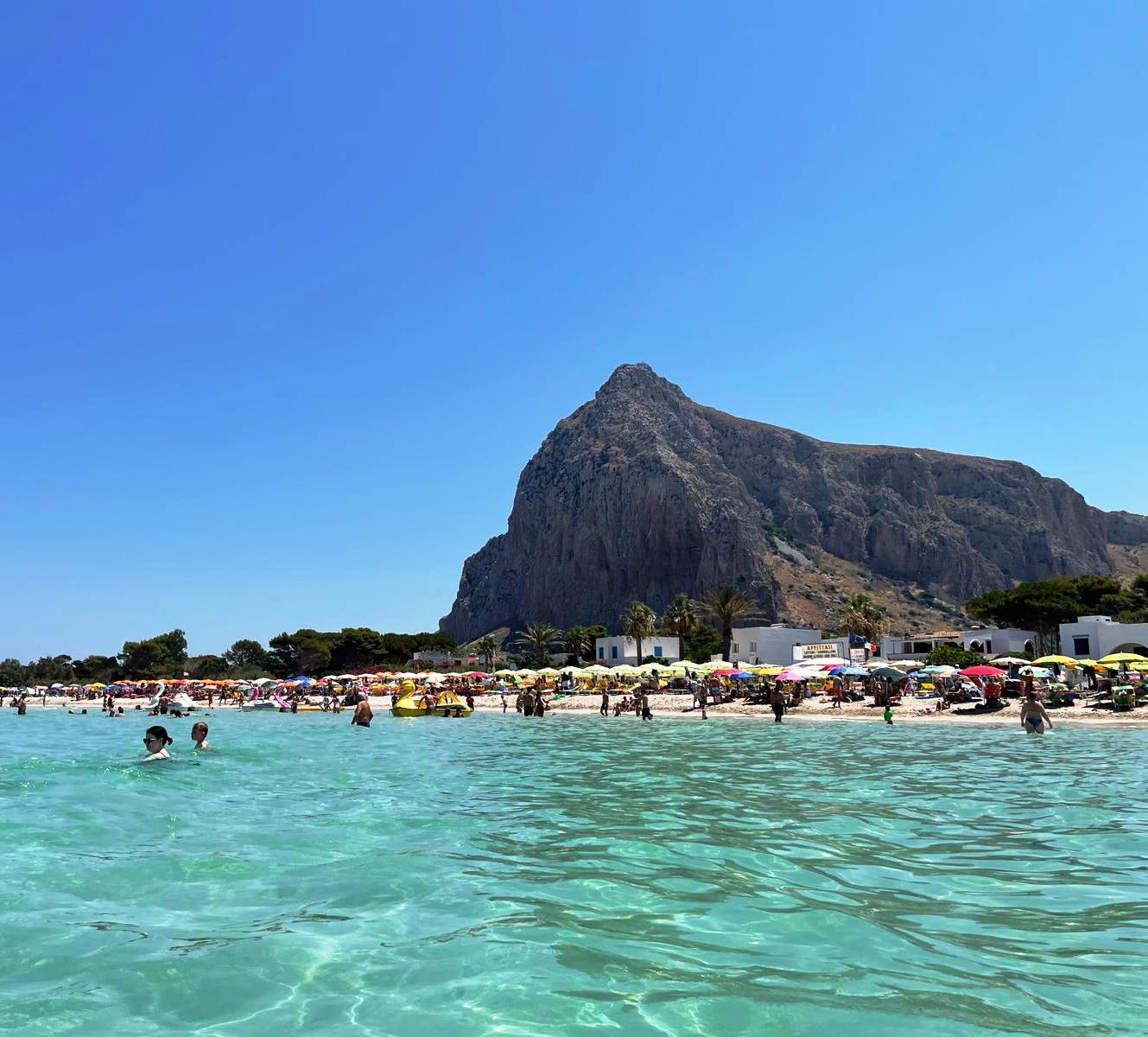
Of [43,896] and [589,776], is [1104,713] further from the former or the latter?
[43,896]

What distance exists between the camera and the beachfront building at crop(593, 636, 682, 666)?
88750 mm

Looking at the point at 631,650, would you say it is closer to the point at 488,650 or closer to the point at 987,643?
the point at 488,650

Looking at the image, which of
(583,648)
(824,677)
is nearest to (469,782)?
(824,677)

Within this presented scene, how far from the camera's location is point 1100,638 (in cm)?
6269

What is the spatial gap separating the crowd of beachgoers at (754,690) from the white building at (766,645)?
815 inches

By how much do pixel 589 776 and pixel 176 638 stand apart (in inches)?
4480

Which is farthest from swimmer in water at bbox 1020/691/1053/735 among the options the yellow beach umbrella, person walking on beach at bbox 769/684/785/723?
the yellow beach umbrella

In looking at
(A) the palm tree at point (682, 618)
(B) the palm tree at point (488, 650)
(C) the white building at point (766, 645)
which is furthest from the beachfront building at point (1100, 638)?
(B) the palm tree at point (488, 650)

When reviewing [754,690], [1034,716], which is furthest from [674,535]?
[1034,716]

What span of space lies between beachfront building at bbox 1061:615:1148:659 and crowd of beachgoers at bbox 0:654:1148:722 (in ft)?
46.2

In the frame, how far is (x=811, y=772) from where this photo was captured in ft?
59.0

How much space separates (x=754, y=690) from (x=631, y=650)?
42.3 metres

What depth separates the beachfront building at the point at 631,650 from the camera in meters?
88.8

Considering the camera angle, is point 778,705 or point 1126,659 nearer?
point 778,705
